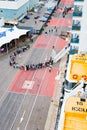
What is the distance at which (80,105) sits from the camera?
890 inches

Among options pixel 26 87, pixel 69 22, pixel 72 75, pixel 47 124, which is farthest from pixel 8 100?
pixel 69 22

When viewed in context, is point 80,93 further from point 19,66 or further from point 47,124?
point 19,66

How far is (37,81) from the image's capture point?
49156 millimetres

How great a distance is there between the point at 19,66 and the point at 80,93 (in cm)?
3036

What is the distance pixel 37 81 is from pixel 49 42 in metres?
22.3

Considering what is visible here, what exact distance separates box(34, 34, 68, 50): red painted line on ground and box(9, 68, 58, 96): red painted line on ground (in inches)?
555

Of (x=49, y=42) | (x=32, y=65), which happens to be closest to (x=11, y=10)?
(x=49, y=42)

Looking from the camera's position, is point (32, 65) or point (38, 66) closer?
point (38, 66)

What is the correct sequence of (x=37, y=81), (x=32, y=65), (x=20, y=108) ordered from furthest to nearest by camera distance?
(x=32, y=65) < (x=37, y=81) < (x=20, y=108)

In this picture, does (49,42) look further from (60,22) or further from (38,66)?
(60,22)

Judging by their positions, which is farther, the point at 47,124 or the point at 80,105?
the point at 47,124

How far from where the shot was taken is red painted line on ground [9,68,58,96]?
45781 mm

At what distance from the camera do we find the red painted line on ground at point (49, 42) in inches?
2630

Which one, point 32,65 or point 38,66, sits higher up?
point 32,65
